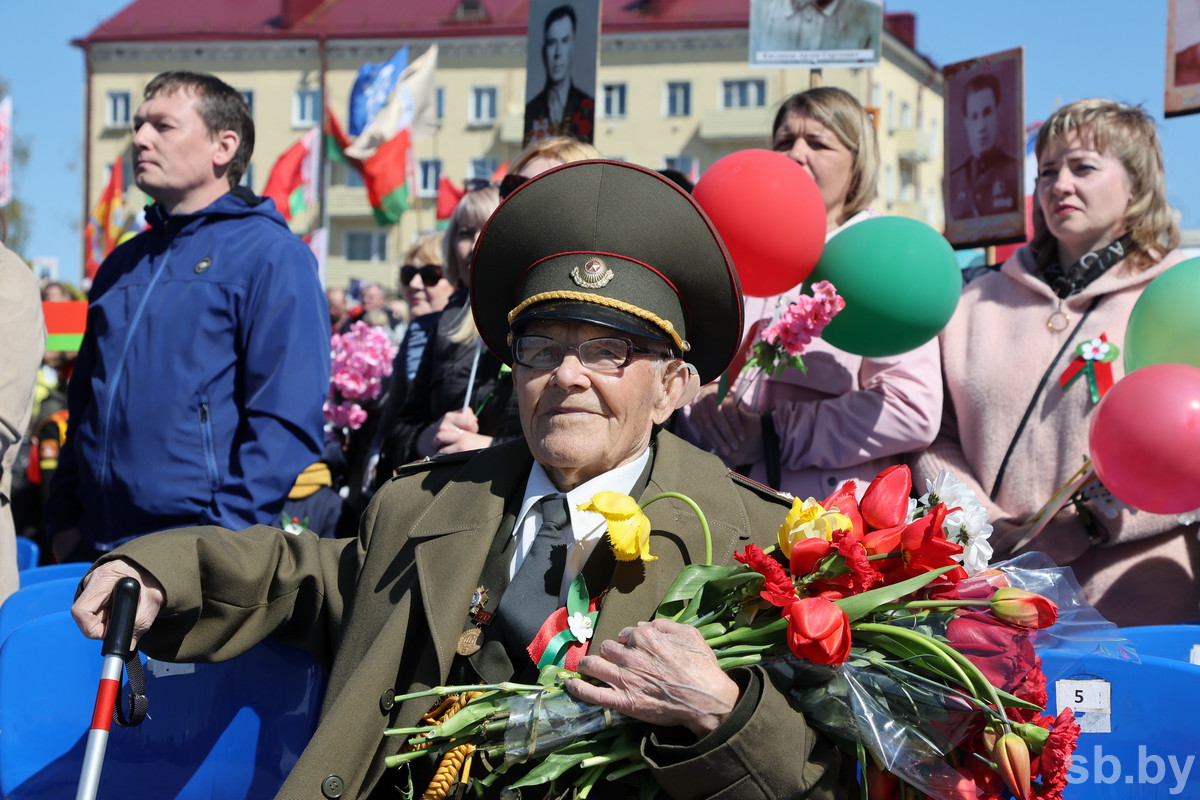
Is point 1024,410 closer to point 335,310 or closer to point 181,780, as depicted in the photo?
point 181,780

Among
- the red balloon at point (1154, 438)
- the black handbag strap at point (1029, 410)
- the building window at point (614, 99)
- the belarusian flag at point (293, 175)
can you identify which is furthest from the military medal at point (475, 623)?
the building window at point (614, 99)

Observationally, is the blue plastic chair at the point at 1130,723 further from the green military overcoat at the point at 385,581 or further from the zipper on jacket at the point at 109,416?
the zipper on jacket at the point at 109,416

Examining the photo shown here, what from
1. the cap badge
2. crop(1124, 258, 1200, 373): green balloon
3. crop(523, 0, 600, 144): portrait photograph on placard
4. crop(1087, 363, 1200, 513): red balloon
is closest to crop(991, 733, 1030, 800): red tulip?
the cap badge

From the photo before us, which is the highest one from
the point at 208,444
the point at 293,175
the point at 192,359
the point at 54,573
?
the point at 293,175

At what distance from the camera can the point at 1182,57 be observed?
4.76m

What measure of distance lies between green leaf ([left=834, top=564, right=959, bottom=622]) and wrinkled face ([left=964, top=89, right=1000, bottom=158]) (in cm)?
356

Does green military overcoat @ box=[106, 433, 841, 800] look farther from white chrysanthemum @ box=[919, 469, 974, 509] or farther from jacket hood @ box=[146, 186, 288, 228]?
jacket hood @ box=[146, 186, 288, 228]

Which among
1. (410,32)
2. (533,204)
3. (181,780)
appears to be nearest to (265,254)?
(533,204)

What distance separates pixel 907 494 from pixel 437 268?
14.8 feet

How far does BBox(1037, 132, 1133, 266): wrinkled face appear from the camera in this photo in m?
3.89

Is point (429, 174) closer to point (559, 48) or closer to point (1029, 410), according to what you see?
point (559, 48)

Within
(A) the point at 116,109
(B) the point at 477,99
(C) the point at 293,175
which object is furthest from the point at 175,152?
(A) the point at 116,109

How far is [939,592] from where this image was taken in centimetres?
229

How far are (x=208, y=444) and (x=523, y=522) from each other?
1558 millimetres
